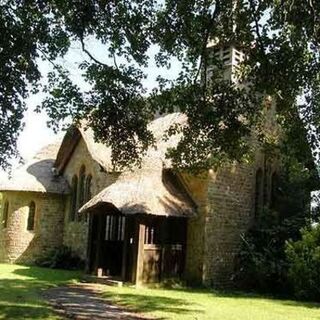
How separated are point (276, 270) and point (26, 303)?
10.4m

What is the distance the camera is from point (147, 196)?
70.4ft

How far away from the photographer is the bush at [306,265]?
1964cm

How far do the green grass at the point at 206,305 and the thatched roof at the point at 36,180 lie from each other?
34.1 ft

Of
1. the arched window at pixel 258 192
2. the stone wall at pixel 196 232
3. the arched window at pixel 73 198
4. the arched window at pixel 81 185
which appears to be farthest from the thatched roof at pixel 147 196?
the arched window at pixel 73 198

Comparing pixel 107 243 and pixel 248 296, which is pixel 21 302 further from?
Result: pixel 107 243

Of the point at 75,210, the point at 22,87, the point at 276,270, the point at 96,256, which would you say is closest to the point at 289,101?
the point at 22,87

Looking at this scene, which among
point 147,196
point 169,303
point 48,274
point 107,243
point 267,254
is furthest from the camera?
point 107,243

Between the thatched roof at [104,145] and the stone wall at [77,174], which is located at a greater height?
the thatched roof at [104,145]

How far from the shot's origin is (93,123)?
1567 cm

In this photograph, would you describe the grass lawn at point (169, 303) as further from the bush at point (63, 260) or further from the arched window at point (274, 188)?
the arched window at point (274, 188)

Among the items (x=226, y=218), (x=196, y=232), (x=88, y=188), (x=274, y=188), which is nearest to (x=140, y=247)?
(x=196, y=232)

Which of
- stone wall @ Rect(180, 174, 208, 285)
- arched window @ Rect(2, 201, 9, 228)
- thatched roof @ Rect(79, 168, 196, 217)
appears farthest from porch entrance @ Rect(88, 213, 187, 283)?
arched window @ Rect(2, 201, 9, 228)

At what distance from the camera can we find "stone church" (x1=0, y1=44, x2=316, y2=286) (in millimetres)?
21578

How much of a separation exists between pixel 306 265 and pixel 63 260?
1264 centimetres
